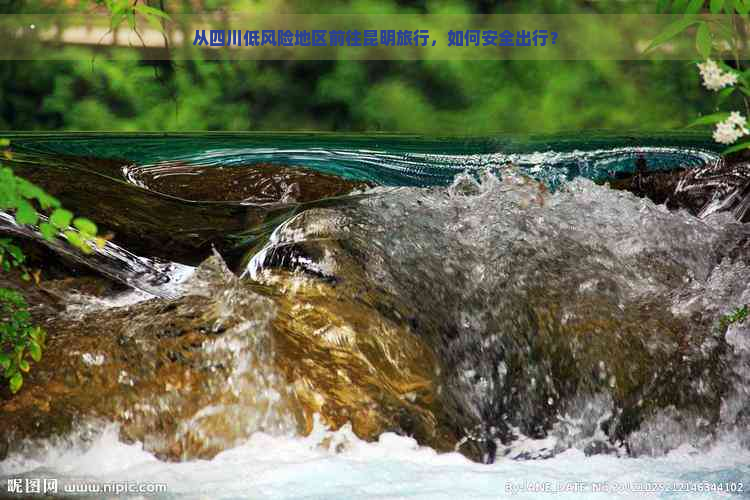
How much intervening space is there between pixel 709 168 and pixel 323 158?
3.93 feet

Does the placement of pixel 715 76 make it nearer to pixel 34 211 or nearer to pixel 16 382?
pixel 34 211

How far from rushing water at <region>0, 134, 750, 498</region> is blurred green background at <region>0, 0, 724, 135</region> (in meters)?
1.05

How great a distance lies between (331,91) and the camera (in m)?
3.26

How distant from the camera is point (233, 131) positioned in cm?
320

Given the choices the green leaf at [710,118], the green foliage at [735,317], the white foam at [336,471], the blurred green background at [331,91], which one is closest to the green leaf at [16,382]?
the white foam at [336,471]

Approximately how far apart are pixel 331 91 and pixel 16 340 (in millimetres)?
2109

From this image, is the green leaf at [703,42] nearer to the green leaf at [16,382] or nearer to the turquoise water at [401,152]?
the green leaf at [16,382]

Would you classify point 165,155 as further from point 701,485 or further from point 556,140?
point 701,485

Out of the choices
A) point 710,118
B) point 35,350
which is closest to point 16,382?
point 35,350

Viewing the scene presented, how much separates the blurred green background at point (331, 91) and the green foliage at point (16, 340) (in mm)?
1956

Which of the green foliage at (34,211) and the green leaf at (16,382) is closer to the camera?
the green foliage at (34,211)

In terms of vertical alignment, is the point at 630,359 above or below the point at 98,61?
below

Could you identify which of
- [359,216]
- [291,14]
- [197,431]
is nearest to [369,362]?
[197,431]

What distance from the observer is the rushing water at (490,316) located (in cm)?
130
